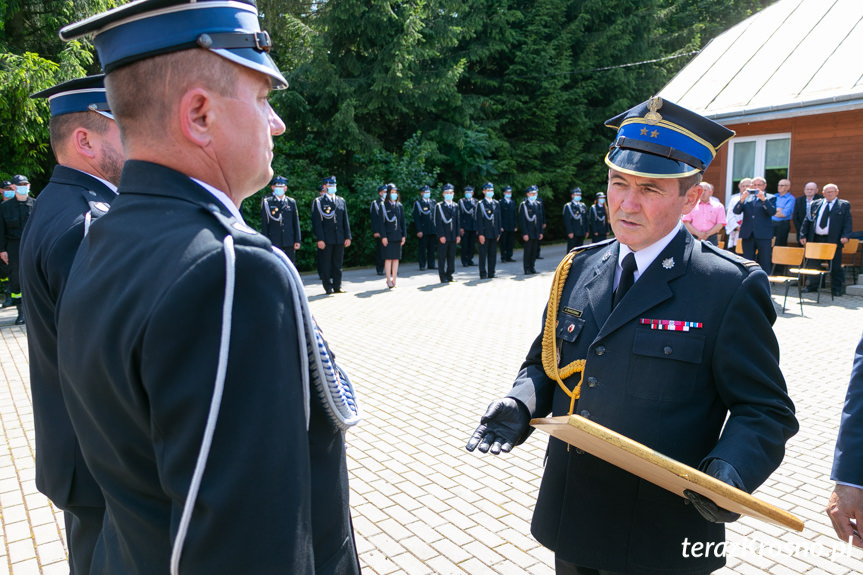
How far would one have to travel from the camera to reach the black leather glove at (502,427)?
201 centimetres

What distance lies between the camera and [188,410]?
100 cm

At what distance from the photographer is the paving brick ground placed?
339 centimetres

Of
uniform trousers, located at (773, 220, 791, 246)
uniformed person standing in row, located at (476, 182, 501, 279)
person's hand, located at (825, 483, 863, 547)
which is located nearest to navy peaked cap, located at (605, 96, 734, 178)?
person's hand, located at (825, 483, 863, 547)

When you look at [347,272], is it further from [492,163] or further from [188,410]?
[188,410]

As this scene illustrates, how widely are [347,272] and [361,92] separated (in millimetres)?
5905

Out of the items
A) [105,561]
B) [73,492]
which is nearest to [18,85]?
[73,492]

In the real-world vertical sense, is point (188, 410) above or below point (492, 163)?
below

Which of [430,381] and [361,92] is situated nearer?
[430,381]

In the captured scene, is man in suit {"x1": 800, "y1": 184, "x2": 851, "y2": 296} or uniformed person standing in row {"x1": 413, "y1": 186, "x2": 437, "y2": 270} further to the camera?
uniformed person standing in row {"x1": 413, "y1": 186, "x2": 437, "y2": 270}

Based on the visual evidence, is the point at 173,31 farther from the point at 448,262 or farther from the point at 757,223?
the point at 448,262

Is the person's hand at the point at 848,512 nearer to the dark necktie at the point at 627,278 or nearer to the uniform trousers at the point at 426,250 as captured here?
the dark necktie at the point at 627,278

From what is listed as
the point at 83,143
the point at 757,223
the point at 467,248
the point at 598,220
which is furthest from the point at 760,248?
the point at 83,143

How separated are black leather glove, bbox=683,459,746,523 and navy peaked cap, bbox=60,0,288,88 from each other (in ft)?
4.83

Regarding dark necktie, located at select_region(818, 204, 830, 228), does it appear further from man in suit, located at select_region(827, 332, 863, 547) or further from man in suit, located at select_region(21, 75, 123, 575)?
man in suit, located at select_region(21, 75, 123, 575)
